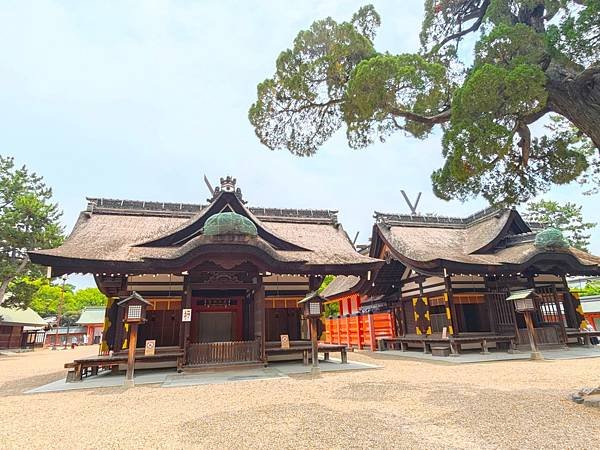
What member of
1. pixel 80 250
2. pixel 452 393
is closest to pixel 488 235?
pixel 452 393

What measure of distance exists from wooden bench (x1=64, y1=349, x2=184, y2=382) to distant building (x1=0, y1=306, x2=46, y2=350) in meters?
26.6

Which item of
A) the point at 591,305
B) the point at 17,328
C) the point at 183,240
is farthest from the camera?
the point at 17,328

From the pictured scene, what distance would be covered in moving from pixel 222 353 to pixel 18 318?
110 feet

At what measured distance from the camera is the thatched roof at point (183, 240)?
10812 millimetres

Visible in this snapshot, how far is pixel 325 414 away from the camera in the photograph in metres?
5.68

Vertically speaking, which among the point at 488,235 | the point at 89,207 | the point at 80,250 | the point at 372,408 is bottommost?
the point at 372,408

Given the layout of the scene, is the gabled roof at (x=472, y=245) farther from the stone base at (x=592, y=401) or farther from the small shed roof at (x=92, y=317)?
the small shed roof at (x=92, y=317)

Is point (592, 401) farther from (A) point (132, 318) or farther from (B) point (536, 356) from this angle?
(A) point (132, 318)

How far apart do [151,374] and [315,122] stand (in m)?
9.18

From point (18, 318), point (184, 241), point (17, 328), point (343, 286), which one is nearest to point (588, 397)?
point (184, 241)

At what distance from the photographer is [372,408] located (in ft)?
19.7

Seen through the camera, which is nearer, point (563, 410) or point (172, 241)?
point (563, 410)

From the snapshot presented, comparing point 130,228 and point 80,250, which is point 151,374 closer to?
point 80,250

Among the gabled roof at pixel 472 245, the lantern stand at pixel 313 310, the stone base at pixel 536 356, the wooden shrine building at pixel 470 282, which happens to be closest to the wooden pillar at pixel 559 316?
the wooden shrine building at pixel 470 282
